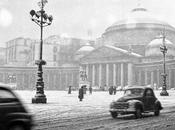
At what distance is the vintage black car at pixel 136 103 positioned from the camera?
→ 14.5m

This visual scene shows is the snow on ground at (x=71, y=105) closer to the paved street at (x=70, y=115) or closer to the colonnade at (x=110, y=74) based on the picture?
the paved street at (x=70, y=115)

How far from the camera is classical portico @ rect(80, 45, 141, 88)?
90.8 m

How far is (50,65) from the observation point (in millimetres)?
117250

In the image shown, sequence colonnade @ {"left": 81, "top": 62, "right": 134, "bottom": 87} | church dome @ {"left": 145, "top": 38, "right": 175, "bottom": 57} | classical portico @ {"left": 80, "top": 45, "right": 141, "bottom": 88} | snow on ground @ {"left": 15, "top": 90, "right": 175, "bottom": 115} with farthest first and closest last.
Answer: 1. church dome @ {"left": 145, "top": 38, "right": 175, "bottom": 57}
2. classical portico @ {"left": 80, "top": 45, "right": 141, "bottom": 88}
3. colonnade @ {"left": 81, "top": 62, "right": 134, "bottom": 87}
4. snow on ground @ {"left": 15, "top": 90, "right": 175, "bottom": 115}

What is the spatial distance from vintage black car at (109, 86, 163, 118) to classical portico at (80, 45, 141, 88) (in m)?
72.9

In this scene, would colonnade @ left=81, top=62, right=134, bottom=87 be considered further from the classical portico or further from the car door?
the car door

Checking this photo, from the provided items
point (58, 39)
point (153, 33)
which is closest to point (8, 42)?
point (58, 39)

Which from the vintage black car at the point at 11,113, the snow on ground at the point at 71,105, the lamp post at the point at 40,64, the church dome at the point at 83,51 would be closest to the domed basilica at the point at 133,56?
the church dome at the point at 83,51

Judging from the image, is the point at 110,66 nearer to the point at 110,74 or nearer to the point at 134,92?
the point at 110,74

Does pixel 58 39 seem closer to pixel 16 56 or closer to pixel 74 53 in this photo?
pixel 74 53

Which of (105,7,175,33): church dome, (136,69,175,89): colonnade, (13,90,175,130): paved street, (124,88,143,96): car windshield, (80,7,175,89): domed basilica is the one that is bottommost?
(13,90,175,130): paved street

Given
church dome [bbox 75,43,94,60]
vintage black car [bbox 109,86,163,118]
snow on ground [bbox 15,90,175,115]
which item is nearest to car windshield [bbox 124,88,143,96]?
vintage black car [bbox 109,86,163,118]

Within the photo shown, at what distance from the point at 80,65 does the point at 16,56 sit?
3356cm

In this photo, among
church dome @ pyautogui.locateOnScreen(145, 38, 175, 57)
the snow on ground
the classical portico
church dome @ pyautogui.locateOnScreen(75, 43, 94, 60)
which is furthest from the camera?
church dome @ pyautogui.locateOnScreen(75, 43, 94, 60)
